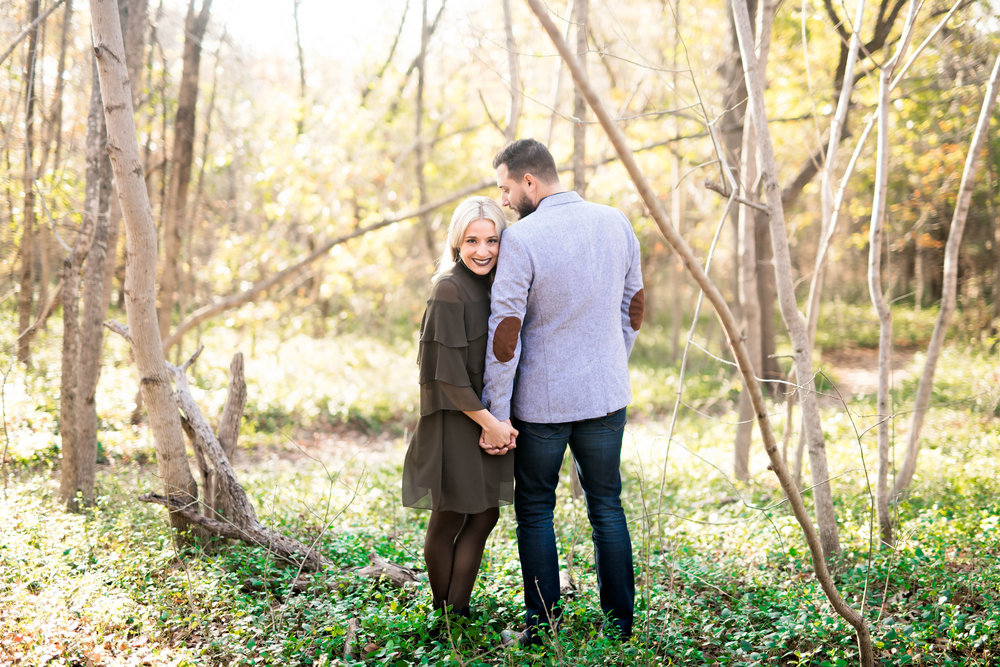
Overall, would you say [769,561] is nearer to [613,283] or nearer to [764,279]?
[613,283]

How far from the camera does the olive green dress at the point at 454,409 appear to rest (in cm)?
249

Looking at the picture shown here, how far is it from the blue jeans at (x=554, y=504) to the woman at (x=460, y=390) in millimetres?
88

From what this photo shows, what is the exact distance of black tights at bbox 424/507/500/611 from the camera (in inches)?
107

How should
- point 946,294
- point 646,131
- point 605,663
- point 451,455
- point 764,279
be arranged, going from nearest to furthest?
point 605,663 → point 451,455 → point 946,294 → point 764,279 → point 646,131

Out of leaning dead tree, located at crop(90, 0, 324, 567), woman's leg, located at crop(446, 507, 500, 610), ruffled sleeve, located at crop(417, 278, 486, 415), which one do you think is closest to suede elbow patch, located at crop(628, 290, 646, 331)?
ruffled sleeve, located at crop(417, 278, 486, 415)

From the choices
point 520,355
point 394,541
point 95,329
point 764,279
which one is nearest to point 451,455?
point 520,355

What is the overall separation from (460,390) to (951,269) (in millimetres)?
2841

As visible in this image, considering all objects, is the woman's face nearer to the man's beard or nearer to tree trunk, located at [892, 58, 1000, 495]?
the man's beard

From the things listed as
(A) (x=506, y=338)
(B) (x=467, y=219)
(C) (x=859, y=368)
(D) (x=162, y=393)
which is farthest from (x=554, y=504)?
(C) (x=859, y=368)

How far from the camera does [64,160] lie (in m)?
8.16

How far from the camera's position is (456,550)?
275cm

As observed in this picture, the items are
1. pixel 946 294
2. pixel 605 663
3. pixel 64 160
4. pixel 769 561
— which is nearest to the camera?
pixel 605 663

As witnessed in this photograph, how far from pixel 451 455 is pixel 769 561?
1.89m

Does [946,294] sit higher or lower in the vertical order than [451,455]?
higher
